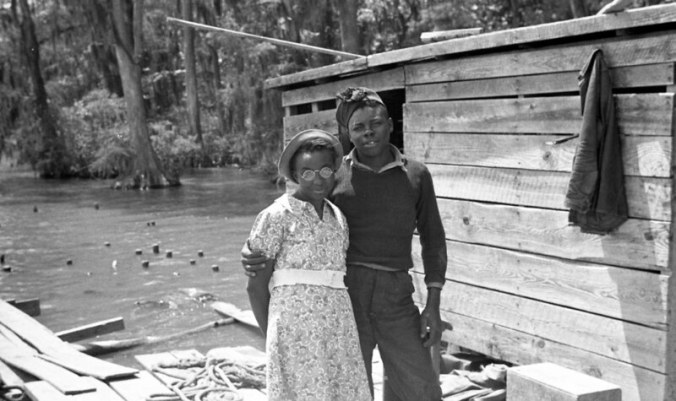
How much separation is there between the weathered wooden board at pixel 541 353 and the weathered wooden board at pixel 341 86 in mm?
1512

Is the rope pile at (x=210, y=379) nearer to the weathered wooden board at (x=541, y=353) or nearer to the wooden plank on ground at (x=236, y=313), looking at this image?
the weathered wooden board at (x=541, y=353)

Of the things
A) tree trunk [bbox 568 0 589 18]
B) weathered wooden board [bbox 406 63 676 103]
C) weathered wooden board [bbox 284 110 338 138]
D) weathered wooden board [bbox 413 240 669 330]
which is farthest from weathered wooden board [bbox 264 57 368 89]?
tree trunk [bbox 568 0 589 18]

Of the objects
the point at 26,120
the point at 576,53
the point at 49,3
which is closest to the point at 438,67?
A: the point at 576,53

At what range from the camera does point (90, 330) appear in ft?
27.6

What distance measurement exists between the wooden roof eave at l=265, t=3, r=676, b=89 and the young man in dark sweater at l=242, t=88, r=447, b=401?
5.28ft

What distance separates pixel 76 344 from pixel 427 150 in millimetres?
4033

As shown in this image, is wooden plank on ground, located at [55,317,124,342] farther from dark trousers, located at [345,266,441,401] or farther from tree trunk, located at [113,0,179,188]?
tree trunk, located at [113,0,179,188]

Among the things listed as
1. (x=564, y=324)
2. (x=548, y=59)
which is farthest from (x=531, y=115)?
(x=564, y=324)

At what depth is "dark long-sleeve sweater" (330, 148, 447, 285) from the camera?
143 inches

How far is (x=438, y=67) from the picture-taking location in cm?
Answer: 600

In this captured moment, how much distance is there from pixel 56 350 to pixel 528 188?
13.6ft

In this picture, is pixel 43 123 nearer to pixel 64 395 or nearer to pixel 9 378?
pixel 9 378

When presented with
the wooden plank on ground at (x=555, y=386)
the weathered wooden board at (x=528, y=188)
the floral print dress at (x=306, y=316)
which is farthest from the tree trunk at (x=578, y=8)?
the floral print dress at (x=306, y=316)

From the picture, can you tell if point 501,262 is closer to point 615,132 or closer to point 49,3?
point 615,132
